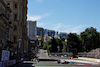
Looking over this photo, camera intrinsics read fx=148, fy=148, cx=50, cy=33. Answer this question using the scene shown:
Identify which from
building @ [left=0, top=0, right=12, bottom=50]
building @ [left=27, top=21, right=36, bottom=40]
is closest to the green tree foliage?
building @ [left=27, top=21, right=36, bottom=40]

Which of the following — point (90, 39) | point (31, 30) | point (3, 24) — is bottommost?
point (3, 24)

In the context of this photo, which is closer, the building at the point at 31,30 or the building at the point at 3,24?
the building at the point at 3,24

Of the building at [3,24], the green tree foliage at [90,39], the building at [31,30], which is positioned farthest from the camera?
the building at [31,30]

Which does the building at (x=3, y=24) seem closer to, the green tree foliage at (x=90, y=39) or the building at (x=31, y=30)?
the green tree foliage at (x=90, y=39)

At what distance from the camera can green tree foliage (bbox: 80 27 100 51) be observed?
95625mm

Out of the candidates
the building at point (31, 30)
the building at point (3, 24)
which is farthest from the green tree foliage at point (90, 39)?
the building at point (3, 24)

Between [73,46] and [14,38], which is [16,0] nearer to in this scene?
[14,38]

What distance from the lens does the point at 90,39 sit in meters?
95.2

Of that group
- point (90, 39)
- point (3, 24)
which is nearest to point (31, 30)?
point (90, 39)

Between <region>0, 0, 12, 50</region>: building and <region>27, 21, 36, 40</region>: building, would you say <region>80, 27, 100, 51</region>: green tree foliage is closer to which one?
<region>27, 21, 36, 40</region>: building

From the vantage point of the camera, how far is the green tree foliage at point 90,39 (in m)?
95.6

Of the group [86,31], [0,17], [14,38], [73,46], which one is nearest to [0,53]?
[0,17]

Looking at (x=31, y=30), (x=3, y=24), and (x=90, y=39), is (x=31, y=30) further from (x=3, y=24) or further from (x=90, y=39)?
(x=3, y=24)

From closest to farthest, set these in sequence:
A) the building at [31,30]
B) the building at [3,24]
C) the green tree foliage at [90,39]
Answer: the building at [3,24]
the green tree foliage at [90,39]
the building at [31,30]
